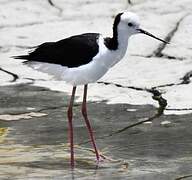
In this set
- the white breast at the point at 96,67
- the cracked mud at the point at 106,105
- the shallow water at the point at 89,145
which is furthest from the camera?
the white breast at the point at 96,67

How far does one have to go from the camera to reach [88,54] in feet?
16.8

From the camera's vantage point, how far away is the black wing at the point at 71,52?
16.8 ft

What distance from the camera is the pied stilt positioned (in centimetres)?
509

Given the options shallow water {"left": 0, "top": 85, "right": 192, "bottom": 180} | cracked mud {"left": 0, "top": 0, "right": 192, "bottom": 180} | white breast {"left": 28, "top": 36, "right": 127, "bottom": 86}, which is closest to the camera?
shallow water {"left": 0, "top": 85, "right": 192, "bottom": 180}

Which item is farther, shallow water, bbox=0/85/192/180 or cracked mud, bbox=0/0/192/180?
cracked mud, bbox=0/0/192/180

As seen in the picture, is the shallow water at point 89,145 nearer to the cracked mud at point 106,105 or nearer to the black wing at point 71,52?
the cracked mud at point 106,105

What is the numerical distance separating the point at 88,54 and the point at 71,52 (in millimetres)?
138

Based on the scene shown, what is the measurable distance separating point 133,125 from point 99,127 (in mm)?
230

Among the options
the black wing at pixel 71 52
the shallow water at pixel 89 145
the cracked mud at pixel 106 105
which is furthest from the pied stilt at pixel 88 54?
the cracked mud at pixel 106 105

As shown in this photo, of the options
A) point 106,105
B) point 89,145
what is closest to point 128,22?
point 89,145

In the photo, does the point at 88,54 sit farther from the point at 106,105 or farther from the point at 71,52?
the point at 106,105

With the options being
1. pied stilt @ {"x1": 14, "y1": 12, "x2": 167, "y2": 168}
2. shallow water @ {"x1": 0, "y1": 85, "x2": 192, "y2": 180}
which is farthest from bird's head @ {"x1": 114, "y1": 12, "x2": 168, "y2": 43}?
shallow water @ {"x1": 0, "y1": 85, "x2": 192, "y2": 180}

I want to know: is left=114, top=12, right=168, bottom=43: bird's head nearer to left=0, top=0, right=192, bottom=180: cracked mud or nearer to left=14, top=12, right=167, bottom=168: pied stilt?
left=14, top=12, right=167, bottom=168: pied stilt

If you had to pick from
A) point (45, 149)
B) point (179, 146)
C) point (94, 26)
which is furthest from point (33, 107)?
point (94, 26)
